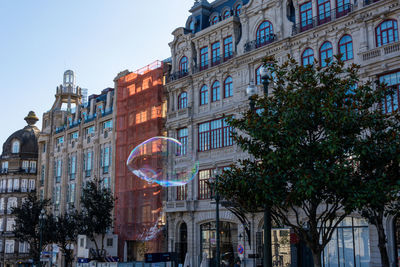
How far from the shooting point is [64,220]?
49.1 meters

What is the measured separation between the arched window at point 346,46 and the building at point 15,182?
2006 inches

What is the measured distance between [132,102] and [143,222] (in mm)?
11368

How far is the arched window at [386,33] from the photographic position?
97.8ft

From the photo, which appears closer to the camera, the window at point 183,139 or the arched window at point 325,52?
the arched window at point 325,52

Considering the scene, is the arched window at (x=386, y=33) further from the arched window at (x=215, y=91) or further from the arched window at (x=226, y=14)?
the arched window at (x=226, y=14)

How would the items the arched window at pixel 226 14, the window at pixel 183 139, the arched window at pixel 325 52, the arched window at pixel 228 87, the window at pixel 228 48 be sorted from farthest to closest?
the window at pixel 183 139
the arched window at pixel 226 14
the window at pixel 228 48
the arched window at pixel 228 87
the arched window at pixel 325 52

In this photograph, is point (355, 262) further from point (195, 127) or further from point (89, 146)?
point (89, 146)

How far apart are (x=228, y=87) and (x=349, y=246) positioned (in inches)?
589

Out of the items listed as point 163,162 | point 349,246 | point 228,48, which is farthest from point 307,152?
point 163,162

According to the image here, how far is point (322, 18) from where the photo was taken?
111 feet

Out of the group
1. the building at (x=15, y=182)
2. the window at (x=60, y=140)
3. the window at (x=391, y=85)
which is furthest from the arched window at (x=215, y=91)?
the building at (x=15, y=182)

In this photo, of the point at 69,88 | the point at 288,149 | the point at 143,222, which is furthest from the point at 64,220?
the point at 288,149

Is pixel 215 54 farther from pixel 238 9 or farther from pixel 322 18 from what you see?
pixel 322 18

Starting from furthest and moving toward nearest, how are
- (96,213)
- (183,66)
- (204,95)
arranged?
(96,213) < (183,66) < (204,95)
